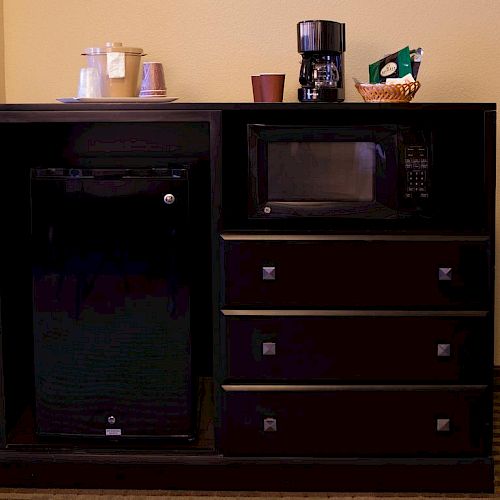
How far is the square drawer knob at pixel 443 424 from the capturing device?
7.13ft

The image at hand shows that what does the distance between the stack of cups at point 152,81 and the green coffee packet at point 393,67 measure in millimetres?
635

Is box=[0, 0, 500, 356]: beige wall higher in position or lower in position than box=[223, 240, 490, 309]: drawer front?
higher

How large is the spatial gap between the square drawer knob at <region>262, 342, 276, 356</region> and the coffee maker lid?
0.85 meters

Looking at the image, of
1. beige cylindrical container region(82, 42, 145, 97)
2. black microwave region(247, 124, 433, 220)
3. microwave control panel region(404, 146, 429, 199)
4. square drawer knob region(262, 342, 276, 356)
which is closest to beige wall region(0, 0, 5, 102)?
beige cylindrical container region(82, 42, 145, 97)

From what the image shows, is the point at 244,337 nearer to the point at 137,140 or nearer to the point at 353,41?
the point at 137,140

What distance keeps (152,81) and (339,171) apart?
632 millimetres

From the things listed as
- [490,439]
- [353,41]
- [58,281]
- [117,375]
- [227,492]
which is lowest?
[227,492]

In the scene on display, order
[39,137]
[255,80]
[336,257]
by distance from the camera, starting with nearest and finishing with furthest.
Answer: [336,257] < [255,80] < [39,137]

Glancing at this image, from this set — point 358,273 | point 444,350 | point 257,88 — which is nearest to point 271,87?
point 257,88

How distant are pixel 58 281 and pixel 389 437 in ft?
3.29

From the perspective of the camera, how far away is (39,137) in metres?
2.68

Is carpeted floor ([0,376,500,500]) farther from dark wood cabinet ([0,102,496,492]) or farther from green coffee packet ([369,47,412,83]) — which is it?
green coffee packet ([369,47,412,83])

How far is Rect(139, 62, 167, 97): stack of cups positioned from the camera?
2.37 m

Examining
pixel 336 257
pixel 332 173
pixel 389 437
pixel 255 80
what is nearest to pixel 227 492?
pixel 389 437
